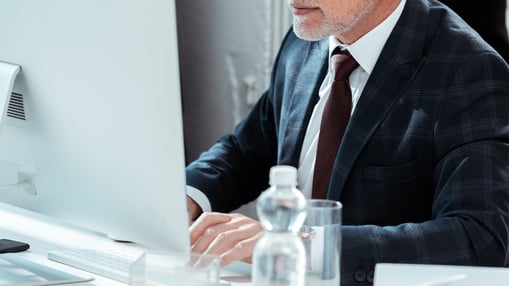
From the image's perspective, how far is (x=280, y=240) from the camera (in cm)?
114

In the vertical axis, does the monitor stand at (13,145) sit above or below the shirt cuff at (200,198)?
above

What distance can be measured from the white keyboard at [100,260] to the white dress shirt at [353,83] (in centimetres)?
39

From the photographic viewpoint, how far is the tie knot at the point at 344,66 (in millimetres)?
1889

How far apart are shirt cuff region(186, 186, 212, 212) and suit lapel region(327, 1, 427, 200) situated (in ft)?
0.87

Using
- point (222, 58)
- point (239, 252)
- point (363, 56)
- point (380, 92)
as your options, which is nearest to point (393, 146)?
point (380, 92)

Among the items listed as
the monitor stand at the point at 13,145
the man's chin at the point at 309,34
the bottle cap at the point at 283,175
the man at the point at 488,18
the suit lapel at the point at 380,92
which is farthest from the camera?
the man at the point at 488,18

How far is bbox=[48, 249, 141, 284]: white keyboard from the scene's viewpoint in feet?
4.83

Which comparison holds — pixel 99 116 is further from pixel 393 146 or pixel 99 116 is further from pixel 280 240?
pixel 393 146

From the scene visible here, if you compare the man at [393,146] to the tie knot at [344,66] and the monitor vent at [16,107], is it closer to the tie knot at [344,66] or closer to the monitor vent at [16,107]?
the tie knot at [344,66]

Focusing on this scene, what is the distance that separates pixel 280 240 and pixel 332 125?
74 centimetres

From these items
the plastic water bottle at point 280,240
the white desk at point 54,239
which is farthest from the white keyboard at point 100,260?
the plastic water bottle at point 280,240

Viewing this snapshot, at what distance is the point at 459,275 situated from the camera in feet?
4.07

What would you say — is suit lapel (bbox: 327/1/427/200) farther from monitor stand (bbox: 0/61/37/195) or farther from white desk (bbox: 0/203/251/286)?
monitor stand (bbox: 0/61/37/195)

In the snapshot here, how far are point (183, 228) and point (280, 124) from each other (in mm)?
767
